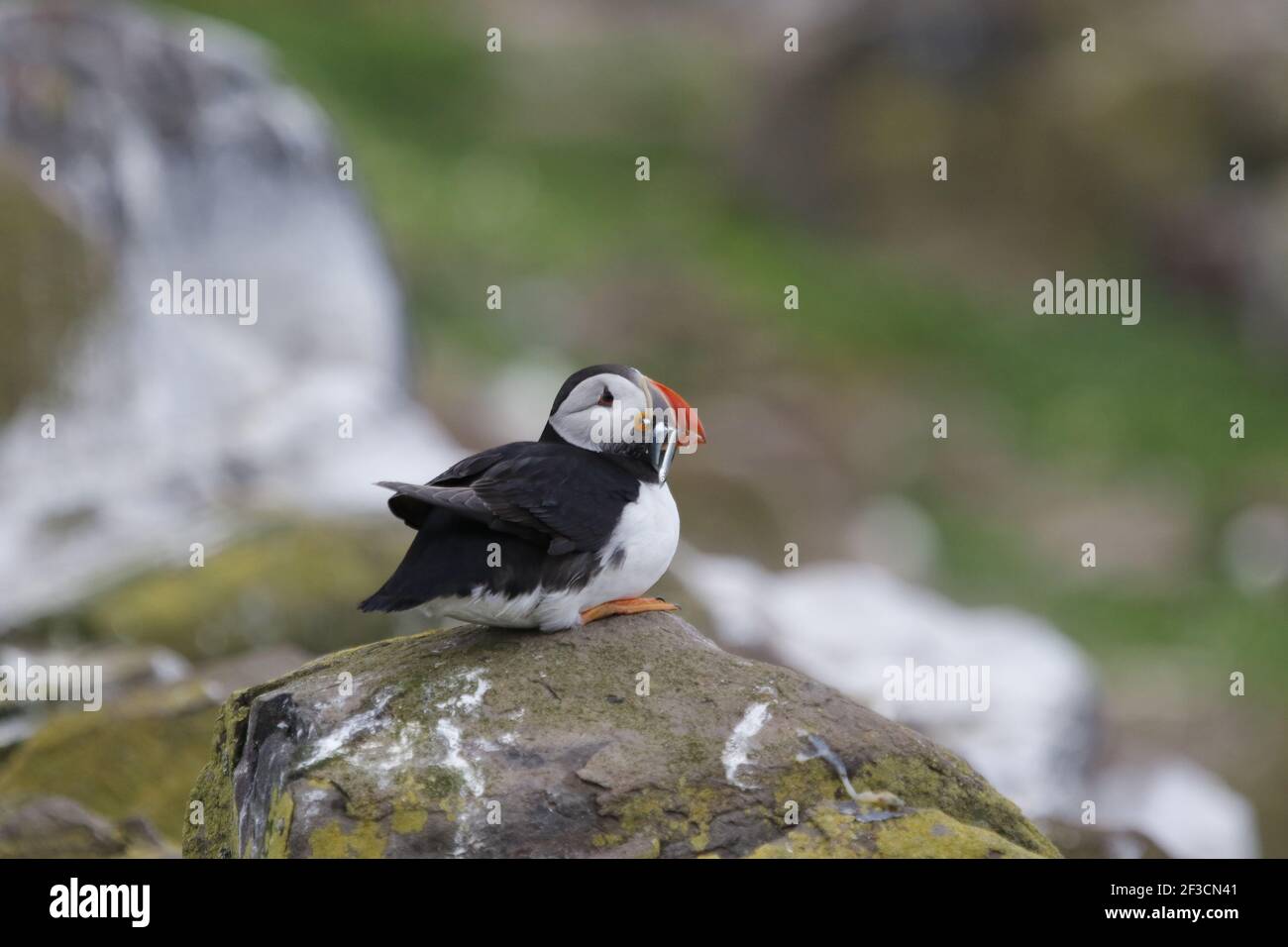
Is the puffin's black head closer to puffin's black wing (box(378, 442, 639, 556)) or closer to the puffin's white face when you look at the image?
the puffin's white face

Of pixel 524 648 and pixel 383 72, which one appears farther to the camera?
pixel 383 72

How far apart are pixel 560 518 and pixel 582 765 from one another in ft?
3.08

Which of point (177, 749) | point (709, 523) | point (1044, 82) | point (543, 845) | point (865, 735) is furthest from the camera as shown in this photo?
point (1044, 82)

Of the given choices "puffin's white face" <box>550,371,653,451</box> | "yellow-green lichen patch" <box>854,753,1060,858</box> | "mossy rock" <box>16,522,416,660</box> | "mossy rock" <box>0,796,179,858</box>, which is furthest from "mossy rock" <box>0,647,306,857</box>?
"yellow-green lichen patch" <box>854,753,1060,858</box>

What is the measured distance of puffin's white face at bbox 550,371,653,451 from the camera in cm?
674

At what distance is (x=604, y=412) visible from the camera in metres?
6.81

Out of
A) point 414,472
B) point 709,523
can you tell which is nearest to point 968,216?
point 709,523

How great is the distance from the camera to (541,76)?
1148 inches

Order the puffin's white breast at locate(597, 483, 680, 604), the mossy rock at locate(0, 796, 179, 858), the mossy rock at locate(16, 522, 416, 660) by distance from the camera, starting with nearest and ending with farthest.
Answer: the puffin's white breast at locate(597, 483, 680, 604)
the mossy rock at locate(0, 796, 179, 858)
the mossy rock at locate(16, 522, 416, 660)

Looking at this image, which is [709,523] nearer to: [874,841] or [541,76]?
[874,841]

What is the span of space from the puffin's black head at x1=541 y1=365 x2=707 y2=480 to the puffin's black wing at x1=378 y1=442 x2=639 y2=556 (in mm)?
130

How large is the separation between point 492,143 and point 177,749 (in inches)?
769

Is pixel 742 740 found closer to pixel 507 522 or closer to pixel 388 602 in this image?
pixel 507 522

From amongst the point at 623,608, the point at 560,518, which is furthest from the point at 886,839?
the point at 560,518
